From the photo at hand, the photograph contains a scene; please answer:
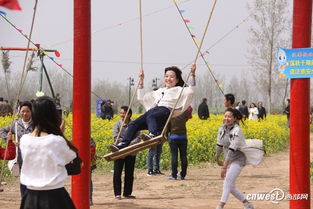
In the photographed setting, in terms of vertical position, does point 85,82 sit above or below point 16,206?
above

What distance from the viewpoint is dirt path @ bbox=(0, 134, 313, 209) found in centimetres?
895

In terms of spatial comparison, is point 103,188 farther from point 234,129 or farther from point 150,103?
point 234,129

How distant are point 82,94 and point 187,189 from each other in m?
4.50

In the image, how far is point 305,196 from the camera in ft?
22.9

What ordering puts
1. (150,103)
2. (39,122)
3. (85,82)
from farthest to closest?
(150,103), (85,82), (39,122)

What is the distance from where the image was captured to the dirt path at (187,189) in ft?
29.4

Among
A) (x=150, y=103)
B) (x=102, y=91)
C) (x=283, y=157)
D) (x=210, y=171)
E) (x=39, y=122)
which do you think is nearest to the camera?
(x=39, y=122)

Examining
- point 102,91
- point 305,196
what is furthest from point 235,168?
point 102,91

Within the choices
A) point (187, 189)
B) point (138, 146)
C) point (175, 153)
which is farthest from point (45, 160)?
point (175, 153)

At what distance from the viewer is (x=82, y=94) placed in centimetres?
662

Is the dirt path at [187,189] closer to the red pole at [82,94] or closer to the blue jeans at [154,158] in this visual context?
the blue jeans at [154,158]

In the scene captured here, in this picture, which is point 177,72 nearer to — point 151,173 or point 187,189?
point 187,189

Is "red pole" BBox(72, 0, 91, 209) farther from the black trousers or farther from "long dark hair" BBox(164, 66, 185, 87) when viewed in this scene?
the black trousers

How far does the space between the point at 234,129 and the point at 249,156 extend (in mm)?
418
